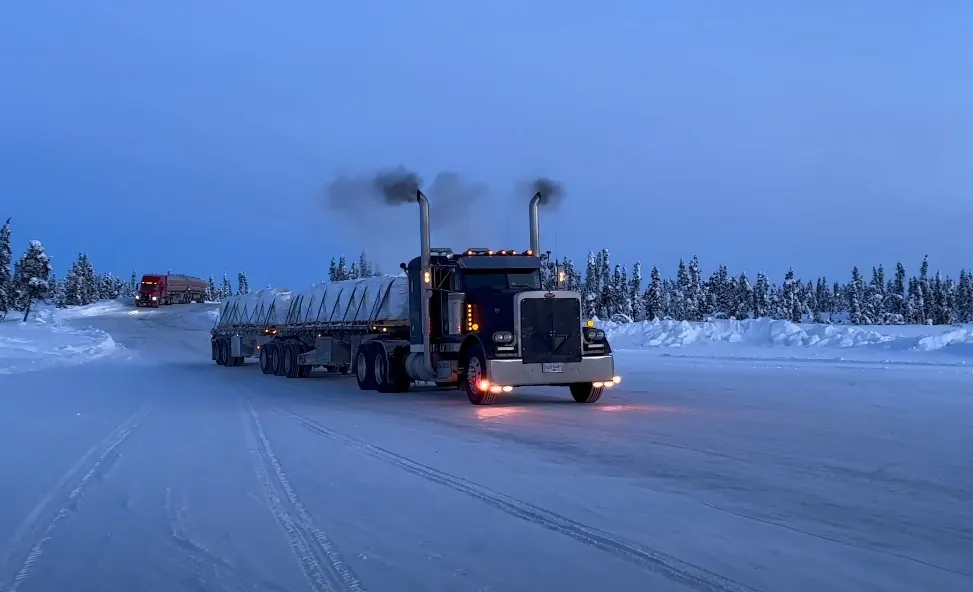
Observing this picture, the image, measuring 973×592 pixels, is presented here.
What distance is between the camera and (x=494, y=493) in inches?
348

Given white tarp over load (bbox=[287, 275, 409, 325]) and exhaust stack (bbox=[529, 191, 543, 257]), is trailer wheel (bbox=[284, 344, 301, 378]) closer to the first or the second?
white tarp over load (bbox=[287, 275, 409, 325])

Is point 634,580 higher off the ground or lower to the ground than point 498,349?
lower

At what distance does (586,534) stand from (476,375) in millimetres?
10774

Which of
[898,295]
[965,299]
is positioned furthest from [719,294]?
[965,299]

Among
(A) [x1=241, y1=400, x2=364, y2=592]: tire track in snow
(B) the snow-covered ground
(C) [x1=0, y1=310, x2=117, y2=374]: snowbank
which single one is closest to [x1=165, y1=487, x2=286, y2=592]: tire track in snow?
(B) the snow-covered ground

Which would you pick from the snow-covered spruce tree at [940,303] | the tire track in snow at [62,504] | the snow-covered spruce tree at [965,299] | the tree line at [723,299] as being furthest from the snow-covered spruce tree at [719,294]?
the tire track in snow at [62,504]

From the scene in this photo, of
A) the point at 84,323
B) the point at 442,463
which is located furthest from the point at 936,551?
the point at 84,323

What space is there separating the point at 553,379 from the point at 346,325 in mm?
9560

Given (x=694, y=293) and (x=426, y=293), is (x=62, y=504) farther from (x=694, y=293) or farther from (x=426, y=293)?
(x=694, y=293)

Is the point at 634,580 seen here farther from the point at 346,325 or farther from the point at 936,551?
the point at 346,325

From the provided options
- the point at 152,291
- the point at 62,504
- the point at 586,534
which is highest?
the point at 152,291

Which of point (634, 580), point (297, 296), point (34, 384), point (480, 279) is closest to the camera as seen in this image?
point (634, 580)

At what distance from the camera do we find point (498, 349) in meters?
17.2

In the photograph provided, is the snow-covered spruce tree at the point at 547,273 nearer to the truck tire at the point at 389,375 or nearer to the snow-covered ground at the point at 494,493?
the snow-covered ground at the point at 494,493
